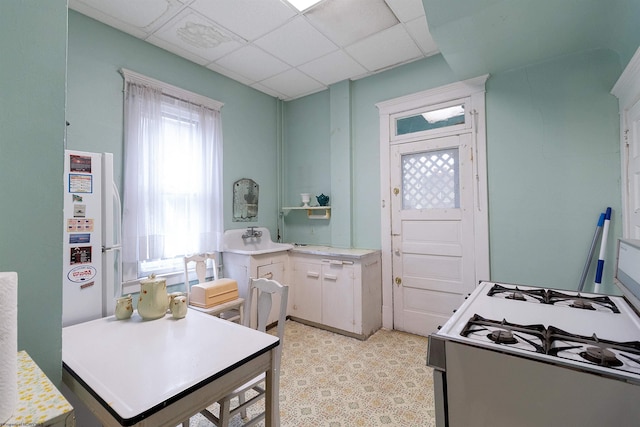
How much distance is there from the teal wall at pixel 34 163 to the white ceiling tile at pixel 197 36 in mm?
1757

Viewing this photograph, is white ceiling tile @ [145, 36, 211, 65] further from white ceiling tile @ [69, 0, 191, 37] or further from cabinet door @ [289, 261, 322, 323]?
cabinet door @ [289, 261, 322, 323]

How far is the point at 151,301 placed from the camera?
62.0 inches

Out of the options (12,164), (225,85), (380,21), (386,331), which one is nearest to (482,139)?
(380,21)

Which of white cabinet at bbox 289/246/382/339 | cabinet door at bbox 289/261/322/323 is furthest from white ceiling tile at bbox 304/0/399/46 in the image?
cabinet door at bbox 289/261/322/323

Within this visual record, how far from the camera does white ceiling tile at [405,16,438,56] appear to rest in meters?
2.50

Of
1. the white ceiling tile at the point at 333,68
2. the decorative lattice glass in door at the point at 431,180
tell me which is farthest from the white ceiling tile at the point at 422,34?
the decorative lattice glass in door at the point at 431,180

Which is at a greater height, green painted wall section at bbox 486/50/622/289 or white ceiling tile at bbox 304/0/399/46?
white ceiling tile at bbox 304/0/399/46

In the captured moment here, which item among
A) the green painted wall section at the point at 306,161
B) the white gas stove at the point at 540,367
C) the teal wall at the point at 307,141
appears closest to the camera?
the white gas stove at the point at 540,367

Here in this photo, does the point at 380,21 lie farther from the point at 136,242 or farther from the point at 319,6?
the point at 136,242

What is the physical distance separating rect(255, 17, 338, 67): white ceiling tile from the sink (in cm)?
202

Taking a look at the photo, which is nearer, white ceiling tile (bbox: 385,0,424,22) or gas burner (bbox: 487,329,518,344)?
gas burner (bbox: 487,329,518,344)

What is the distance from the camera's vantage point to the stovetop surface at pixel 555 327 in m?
0.86

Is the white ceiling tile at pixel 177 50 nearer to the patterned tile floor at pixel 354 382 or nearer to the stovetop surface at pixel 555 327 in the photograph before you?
the patterned tile floor at pixel 354 382

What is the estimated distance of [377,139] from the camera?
339cm
